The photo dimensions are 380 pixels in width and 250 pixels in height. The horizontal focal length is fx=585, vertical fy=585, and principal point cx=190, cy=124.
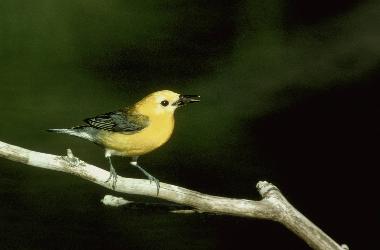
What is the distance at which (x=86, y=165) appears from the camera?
0.96m

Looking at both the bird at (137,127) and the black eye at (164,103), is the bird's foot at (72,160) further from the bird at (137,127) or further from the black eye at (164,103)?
the black eye at (164,103)

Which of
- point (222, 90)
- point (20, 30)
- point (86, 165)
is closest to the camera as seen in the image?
point (86, 165)

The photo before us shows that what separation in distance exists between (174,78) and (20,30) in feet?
1.58

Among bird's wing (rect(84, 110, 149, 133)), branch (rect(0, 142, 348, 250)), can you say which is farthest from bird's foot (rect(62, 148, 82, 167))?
bird's wing (rect(84, 110, 149, 133))

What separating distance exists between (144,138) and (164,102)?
7cm

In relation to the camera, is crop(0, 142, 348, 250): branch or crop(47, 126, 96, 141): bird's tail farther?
crop(47, 126, 96, 141): bird's tail

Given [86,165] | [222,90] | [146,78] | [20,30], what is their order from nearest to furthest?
[86,165], [20,30], [146,78], [222,90]

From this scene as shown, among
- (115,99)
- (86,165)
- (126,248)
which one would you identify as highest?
(115,99)

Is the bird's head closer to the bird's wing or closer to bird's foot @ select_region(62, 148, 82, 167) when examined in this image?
the bird's wing

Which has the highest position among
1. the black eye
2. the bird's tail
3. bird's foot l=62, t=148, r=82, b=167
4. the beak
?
the bird's tail

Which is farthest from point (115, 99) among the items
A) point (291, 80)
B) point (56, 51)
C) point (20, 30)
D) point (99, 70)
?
point (291, 80)

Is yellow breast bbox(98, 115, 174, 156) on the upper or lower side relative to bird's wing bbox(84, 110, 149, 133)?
lower

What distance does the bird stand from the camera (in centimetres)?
96

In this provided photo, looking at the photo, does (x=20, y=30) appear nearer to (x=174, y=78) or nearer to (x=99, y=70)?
(x=99, y=70)
